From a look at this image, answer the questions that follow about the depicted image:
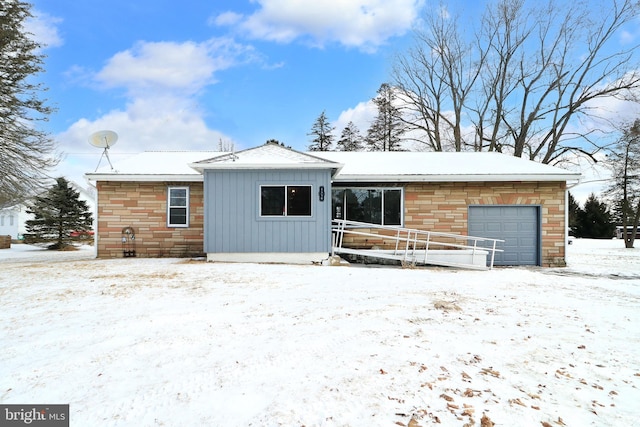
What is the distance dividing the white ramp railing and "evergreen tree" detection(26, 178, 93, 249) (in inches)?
588

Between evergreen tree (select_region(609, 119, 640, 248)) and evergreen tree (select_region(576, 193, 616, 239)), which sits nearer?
evergreen tree (select_region(609, 119, 640, 248))

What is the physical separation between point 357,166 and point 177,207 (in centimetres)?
589

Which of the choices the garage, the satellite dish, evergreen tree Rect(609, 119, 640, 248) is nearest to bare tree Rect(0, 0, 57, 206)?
the satellite dish

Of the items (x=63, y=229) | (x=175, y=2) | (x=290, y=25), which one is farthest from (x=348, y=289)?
(x=63, y=229)

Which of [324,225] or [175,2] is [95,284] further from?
[175,2]

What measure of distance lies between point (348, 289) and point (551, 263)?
27.2 ft

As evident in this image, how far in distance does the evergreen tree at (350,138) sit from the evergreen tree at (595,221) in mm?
19261

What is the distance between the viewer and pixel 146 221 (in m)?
11.5

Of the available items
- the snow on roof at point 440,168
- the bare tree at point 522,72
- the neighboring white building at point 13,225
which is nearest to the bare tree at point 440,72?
the bare tree at point 522,72

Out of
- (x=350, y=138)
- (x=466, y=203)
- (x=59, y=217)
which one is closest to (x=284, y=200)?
(x=466, y=203)

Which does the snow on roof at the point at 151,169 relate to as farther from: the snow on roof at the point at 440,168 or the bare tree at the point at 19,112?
the bare tree at the point at 19,112

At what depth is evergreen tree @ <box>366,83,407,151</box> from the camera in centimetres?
2630

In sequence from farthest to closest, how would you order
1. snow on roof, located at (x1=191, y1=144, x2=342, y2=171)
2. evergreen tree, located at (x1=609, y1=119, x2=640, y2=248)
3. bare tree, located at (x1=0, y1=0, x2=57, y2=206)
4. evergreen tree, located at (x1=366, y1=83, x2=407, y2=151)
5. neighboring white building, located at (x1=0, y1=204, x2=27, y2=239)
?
1. neighboring white building, located at (x1=0, y1=204, x2=27, y2=239)
2. evergreen tree, located at (x1=366, y1=83, x2=407, y2=151)
3. evergreen tree, located at (x1=609, y1=119, x2=640, y2=248)
4. bare tree, located at (x1=0, y1=0, x2=57, y2=206)
5. snow on roof, located at (x1=191, y1=144, x2=342, y2=171)

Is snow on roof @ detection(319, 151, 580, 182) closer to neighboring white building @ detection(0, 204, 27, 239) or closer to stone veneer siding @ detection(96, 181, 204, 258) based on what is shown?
stone veneer siding @ detection(96, 181, 204, 258)
